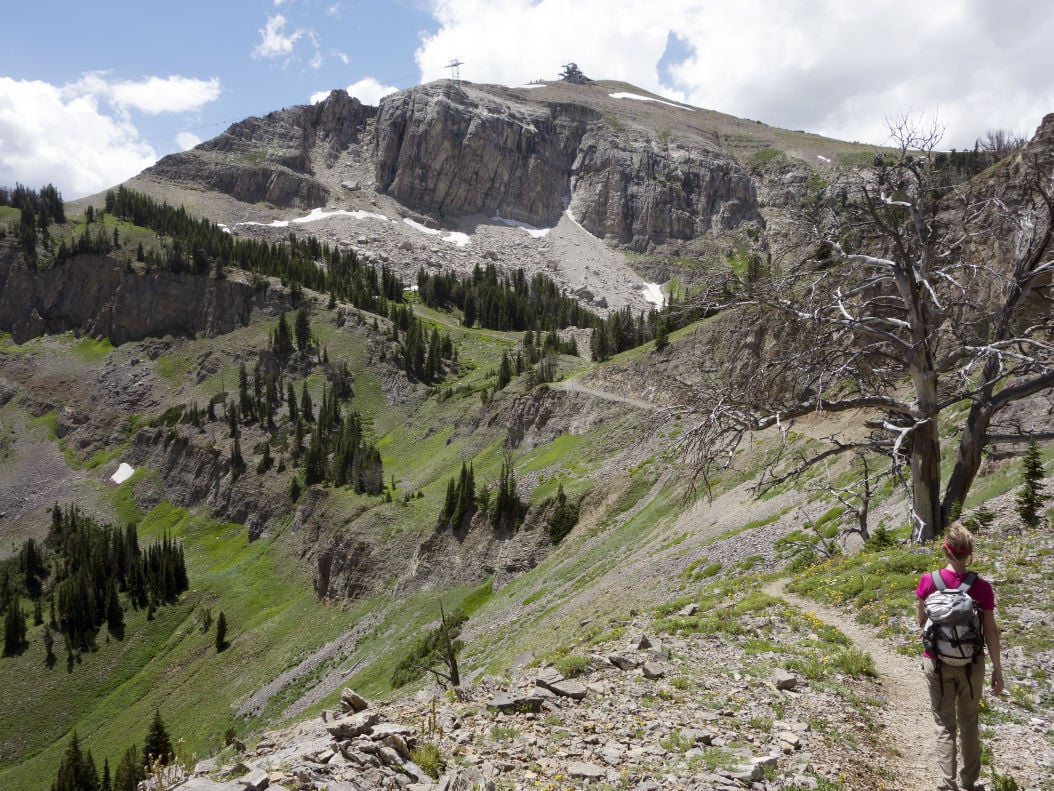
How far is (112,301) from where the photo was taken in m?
169

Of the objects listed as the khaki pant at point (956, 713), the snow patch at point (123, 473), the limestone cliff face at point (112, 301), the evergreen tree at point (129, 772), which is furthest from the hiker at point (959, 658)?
the limestone cliff face at point (112, 301)

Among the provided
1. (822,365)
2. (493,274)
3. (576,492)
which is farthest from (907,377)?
(493,274)

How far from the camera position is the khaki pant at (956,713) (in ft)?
23.7

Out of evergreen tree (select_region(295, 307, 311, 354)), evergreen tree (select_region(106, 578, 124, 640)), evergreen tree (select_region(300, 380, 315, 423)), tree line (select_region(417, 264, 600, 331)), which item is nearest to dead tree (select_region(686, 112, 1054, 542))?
evergreen tree (select_region(106, 578, 124, 640))

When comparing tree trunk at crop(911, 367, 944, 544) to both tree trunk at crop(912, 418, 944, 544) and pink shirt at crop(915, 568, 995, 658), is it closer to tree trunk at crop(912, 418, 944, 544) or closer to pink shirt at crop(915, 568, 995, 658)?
tree trunk at crop(912, 418, 944, 544)

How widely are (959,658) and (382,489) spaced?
83.0 m

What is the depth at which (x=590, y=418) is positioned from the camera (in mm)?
67688

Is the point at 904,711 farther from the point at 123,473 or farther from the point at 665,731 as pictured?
the point at 123,473

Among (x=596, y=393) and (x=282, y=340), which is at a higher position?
(x=282, y=340)

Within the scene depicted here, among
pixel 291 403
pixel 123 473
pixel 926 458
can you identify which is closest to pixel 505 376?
pixel 291 403

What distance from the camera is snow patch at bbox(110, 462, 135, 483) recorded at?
13800 cm

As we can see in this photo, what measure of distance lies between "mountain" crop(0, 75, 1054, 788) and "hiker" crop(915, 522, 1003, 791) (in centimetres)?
117

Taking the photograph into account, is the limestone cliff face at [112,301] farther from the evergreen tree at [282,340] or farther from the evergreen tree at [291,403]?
the evergreen tree at [291,403]

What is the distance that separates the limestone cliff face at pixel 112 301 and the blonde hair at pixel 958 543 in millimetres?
170393
